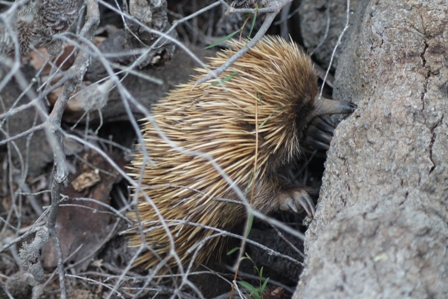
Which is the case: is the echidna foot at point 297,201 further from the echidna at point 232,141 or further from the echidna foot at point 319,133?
the echidna foot at point 319,133

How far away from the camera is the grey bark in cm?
159

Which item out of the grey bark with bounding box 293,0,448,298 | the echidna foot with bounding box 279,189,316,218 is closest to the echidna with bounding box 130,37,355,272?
the echidna foot with bounding box 279,189,316,218

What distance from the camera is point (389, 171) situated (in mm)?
1907

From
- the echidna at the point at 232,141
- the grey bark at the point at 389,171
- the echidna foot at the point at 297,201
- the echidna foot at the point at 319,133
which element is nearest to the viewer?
the grey bark at the point at 389,171

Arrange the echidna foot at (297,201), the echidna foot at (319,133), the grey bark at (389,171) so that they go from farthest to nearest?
the echidna foot at (319,133) → the echidna foot at (297,201) → the grey bark at (389,171)

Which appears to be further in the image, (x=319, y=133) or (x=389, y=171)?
(x=319, y=133)

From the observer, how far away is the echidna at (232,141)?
2361mm

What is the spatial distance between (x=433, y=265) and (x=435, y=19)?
3.58 ft

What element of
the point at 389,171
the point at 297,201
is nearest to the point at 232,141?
the point at 297,201

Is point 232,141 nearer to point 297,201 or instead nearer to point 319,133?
point 297,201

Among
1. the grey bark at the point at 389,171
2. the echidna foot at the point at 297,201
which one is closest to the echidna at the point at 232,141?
the echidna foot at the point at 297,201

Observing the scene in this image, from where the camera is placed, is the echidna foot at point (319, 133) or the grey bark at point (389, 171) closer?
the grey bark at point (389, 171)

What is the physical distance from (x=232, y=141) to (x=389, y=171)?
693 millimetres

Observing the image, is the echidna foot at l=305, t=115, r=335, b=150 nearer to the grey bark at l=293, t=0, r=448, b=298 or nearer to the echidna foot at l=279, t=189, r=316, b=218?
the grey bark at l=293, t=0, r=448, b=298
